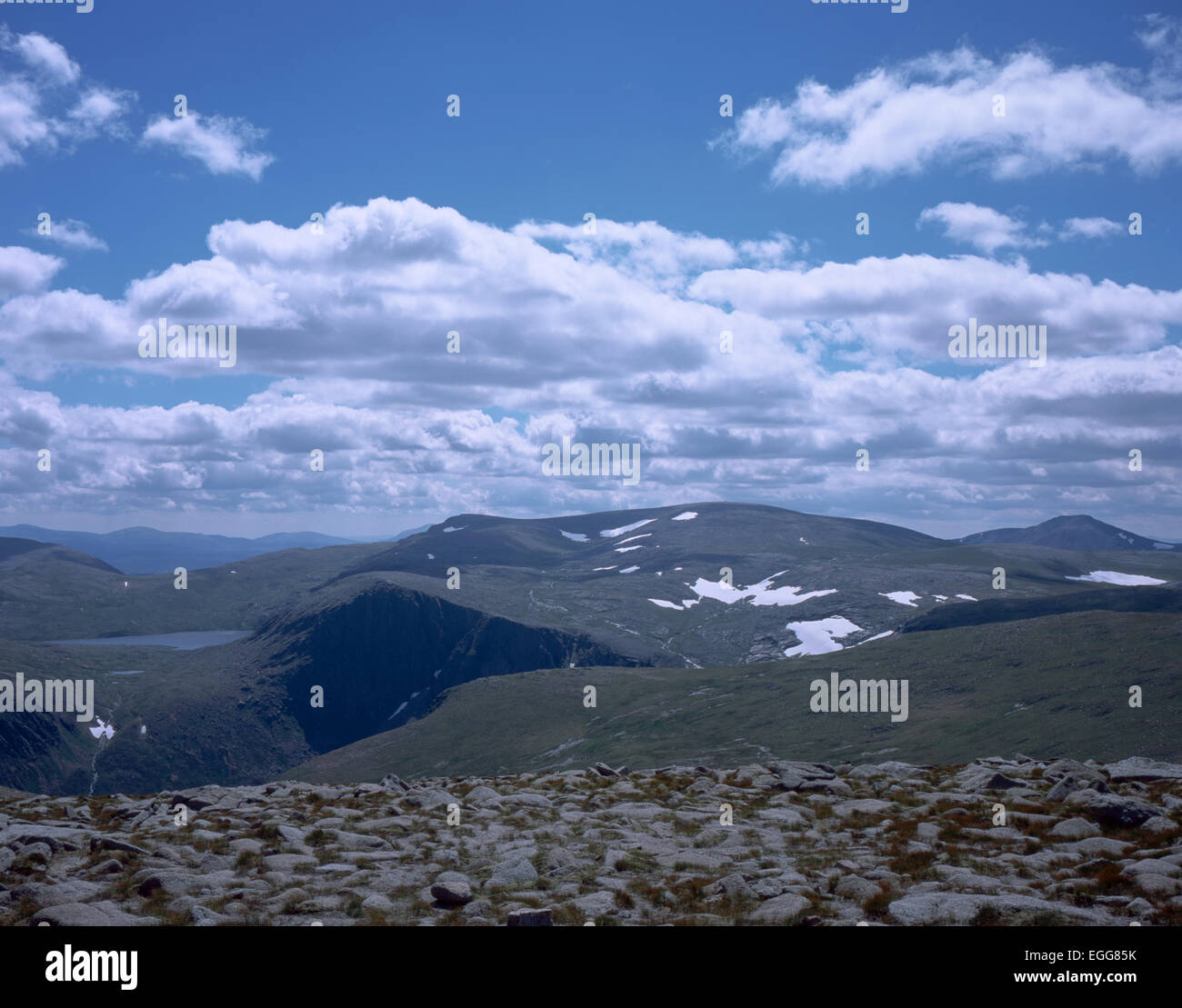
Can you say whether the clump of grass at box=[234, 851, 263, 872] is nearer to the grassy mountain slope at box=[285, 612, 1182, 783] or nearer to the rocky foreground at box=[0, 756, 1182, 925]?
the rocky foreground at box=[0, 756, 1182, 925]

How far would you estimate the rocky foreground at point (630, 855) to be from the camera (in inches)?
742

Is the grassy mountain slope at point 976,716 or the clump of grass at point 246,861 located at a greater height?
the clump of grass at point 246,861

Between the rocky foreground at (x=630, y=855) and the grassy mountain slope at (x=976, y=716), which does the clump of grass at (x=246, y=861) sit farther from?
the grassy mountain slope at (x=976, y=716)

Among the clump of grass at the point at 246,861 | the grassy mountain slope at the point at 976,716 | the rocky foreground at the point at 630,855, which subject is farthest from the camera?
the grassy mountain slope at the point at 976,716

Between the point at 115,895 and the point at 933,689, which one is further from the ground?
the point at 115,895

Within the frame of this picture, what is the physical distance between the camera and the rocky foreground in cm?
1884

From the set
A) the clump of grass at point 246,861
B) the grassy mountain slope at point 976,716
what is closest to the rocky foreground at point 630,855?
the clump of grass at point 246,861

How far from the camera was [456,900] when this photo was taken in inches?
790

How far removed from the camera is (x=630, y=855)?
2350 centimetres

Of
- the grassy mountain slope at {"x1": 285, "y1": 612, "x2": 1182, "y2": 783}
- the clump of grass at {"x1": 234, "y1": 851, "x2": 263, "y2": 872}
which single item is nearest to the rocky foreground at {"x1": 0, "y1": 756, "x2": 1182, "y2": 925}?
the clump of grass at {"x1": 234, "y1": 851, "x2": 263, "y2": 872}

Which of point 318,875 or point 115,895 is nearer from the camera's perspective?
point 115,895
